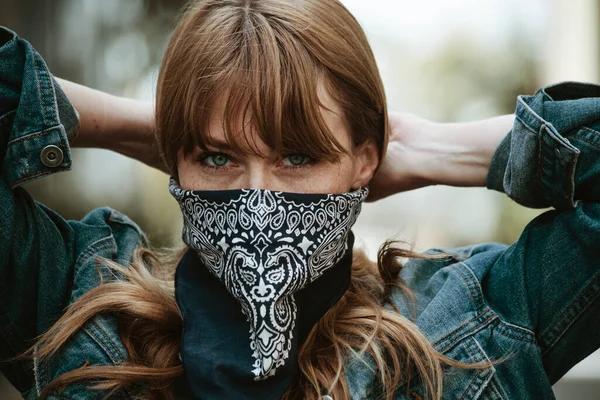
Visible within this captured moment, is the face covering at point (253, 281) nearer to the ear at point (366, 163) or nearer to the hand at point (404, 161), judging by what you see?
the ear at point (366, 163)

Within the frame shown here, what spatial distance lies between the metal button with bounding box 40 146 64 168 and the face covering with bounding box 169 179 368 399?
320 millimetres

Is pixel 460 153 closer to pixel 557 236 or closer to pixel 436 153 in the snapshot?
pixel 436 153

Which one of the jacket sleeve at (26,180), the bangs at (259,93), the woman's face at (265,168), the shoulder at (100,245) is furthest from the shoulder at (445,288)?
the jacket sleeve at (26,180)

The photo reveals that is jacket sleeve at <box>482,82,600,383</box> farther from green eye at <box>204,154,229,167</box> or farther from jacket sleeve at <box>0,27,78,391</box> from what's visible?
jacket sleeve at <box>0,27,78,391</box>

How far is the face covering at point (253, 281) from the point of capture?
1696 millimetres

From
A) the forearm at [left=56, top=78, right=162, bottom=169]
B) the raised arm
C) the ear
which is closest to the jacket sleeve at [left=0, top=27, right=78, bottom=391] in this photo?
the forearm at [left=56, top=78, right=162, bottom=169]

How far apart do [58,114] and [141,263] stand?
0.49 metres

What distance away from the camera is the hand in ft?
7.07

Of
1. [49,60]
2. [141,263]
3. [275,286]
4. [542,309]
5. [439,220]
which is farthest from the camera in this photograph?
[439,220]

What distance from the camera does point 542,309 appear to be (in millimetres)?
1814

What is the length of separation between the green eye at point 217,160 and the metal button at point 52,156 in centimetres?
38

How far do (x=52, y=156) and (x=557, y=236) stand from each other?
1298mm

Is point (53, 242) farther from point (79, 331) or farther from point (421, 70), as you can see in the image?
point (421, 70)

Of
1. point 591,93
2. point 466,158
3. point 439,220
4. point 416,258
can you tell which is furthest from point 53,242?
point 439,220
